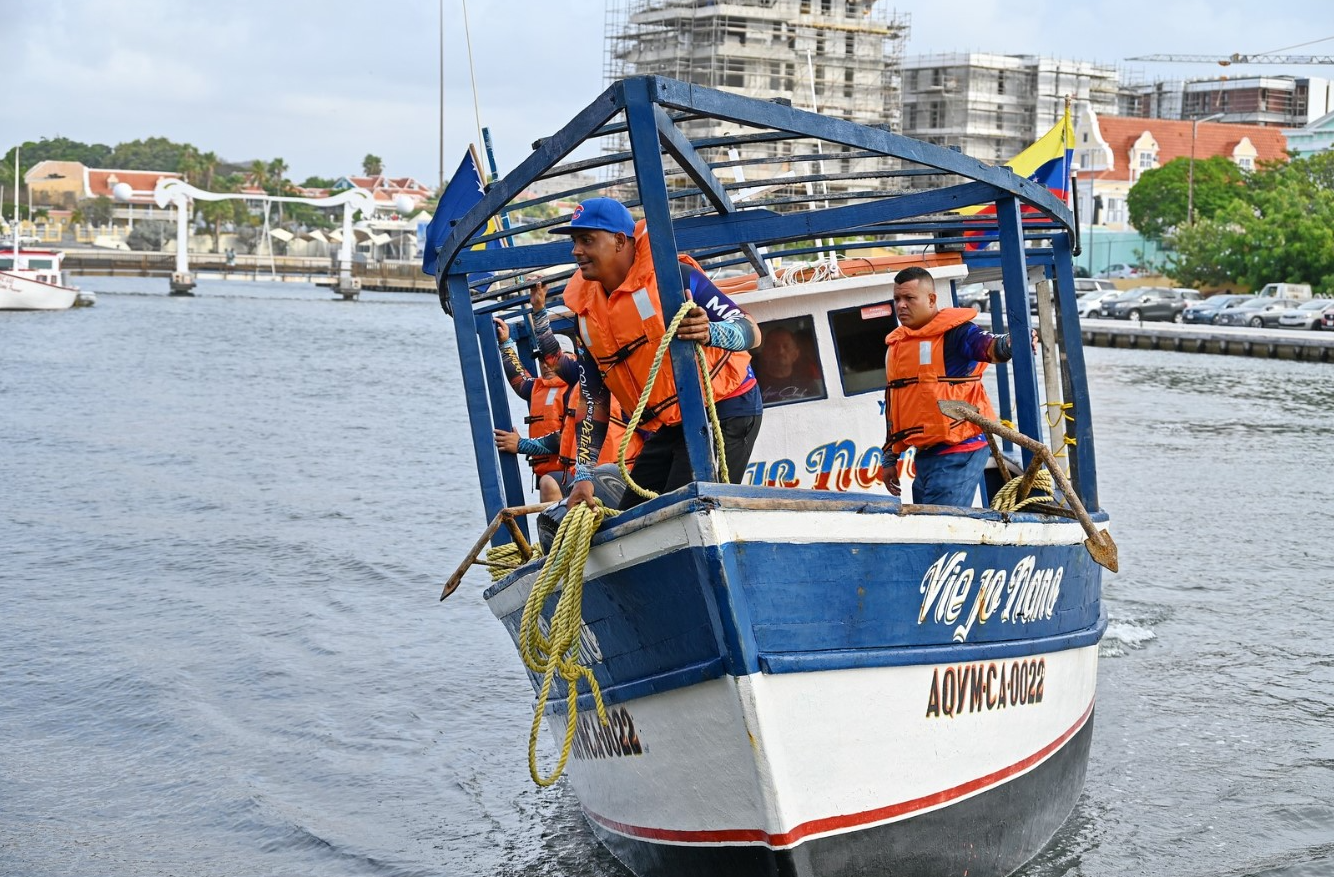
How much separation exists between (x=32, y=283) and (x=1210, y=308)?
48729mm

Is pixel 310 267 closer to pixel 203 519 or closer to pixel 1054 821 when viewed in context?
pixel 203 519

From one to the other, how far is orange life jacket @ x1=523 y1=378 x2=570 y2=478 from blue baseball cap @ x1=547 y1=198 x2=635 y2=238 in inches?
153

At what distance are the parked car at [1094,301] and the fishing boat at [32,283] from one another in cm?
4435

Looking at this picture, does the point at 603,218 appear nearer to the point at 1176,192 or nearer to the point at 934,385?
the point at 934,385

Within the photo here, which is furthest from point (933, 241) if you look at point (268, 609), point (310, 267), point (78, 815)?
point (310, 267)

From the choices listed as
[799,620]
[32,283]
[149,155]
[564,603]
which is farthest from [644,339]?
[149,155]

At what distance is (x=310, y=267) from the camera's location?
126562 millimetres

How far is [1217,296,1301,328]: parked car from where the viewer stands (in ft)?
167

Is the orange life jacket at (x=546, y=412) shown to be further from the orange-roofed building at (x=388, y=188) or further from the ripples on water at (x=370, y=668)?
the orange-roofed building at (x=388, y=188)

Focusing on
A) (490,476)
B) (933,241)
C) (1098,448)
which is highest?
(933,241)

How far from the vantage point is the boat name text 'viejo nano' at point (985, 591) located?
589cm

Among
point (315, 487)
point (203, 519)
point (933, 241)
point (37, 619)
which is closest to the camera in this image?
point (933, 241)

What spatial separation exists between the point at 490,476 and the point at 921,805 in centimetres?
269

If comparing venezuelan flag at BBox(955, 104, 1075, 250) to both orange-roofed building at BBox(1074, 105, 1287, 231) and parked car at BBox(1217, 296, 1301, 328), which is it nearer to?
parked car at BBox(1217, 296, 1301, 328)
